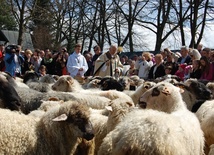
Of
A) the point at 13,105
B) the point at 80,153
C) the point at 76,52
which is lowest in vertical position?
the point at 80,153

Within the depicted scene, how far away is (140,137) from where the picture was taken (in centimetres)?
403

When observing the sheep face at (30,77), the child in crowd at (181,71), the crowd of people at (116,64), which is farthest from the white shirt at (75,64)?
the child in crowd at (181,71)

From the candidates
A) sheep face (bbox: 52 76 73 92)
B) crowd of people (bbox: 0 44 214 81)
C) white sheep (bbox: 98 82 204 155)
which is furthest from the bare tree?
white sheep (bbox: 98 82 204 155)

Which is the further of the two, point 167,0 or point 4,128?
point 167,0

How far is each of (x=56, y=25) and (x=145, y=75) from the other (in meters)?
28.0

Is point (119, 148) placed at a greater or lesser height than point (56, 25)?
lesser

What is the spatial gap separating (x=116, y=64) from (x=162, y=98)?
6.48 meters

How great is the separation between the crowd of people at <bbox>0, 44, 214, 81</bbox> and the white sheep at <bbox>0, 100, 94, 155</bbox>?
5.67 meters

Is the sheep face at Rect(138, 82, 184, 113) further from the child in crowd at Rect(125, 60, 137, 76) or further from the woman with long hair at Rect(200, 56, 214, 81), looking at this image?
the child in crowd at Rect(125, 60, 137, 76)

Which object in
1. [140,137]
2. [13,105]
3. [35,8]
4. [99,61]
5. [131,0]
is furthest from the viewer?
[131,0]

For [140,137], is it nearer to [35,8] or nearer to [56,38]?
[35,8]

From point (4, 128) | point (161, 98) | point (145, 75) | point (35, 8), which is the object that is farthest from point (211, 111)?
point (35, 8)

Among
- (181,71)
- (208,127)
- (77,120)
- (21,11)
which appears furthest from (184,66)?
(21,11)

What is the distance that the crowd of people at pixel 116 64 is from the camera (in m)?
Answer: 10.5
